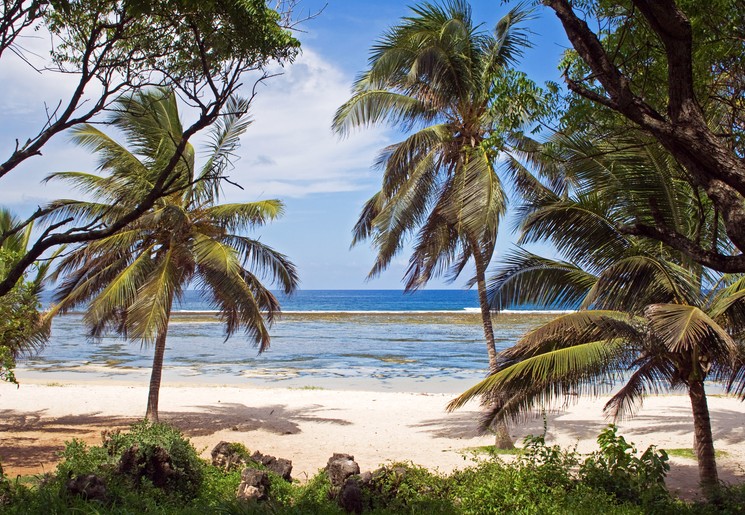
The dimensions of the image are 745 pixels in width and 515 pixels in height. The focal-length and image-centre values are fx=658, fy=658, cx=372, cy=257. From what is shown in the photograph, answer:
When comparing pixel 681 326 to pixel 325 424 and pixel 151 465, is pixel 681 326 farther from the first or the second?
pixel 325 424

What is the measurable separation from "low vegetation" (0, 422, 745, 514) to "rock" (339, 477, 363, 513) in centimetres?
6

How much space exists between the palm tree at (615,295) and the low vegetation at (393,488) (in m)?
1.22

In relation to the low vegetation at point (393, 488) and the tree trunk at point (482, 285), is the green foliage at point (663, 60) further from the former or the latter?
the tree trunk at point (482, 285)

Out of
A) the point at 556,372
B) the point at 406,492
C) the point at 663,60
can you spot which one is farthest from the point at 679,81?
the point at 406,492

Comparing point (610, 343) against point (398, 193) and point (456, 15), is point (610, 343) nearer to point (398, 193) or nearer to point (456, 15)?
point (398, 193)

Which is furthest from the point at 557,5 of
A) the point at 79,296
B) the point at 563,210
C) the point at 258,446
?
the point at 79,296

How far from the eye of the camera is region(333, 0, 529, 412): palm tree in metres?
11.6

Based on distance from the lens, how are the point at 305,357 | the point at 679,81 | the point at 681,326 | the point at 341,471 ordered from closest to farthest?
1. the point at 679,81
2. the point at 681,326
3. the point at 341,471
4. the point at 305,357

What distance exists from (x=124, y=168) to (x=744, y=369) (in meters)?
10.7

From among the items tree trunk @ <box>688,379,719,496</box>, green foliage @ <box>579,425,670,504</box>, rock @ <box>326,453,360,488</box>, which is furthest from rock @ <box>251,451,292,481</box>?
tree trunk @ <box>688,379,719,496</box>

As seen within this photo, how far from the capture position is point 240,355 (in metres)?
33.9

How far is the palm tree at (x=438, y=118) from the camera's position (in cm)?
1162

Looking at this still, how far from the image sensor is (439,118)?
12.5 meters

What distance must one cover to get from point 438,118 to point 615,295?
5.62 m
